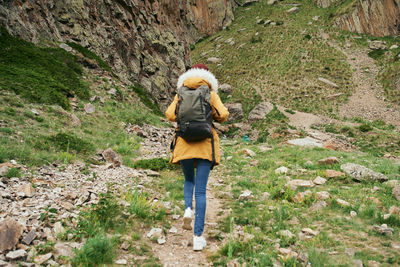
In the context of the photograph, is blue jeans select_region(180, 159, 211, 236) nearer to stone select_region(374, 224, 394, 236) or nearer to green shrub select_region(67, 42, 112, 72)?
stone select_region(374, 224, 394, 236)

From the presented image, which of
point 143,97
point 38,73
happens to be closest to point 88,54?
point 143,97

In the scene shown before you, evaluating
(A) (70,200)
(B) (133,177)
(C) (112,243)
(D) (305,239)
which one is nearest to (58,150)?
(B) (133,177)

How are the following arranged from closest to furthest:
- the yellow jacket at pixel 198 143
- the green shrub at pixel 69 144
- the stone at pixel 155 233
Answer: the yellow jacket at pixel 198 143
the stone at pixel 155 233
the green shrub at pixel 69 144

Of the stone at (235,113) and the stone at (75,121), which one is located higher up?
the stone at (235,113)

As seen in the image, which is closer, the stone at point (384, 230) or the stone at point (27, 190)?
the stone at point (384, 230)

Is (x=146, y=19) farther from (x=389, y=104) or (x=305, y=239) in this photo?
(x=389, y=104)

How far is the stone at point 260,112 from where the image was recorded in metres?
30.2

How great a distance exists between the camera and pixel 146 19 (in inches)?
1041

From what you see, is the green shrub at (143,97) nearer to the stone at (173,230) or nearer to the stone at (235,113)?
the stone at (235,113)

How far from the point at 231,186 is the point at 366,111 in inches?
1209

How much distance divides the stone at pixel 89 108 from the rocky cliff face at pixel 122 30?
673cm

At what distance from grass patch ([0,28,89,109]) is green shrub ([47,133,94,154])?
353 cm

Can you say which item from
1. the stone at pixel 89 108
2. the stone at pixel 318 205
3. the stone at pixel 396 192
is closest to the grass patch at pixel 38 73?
the stone at pixel 89 108

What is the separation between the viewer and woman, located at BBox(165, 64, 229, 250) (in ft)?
12.3
